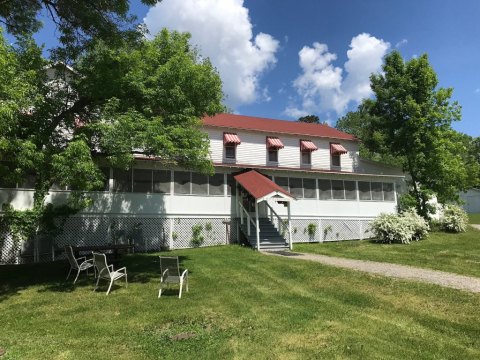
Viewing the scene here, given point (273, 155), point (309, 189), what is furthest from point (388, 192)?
point (273, 155)

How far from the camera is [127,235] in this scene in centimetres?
1941

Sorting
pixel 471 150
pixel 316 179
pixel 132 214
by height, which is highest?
pixel 471 150

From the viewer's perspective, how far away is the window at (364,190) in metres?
25.7

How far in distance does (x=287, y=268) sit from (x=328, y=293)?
139 inches

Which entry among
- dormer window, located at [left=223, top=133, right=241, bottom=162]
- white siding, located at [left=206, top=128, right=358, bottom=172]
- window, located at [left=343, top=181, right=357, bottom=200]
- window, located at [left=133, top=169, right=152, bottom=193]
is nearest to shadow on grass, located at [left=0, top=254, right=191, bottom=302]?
window, located at [left=133, top=169, right=152, bottom=193]

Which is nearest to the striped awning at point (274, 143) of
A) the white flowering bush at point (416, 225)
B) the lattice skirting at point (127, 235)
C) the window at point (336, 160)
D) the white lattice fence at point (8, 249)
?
the window at point (336, 160)

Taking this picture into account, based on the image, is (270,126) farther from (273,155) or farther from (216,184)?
(216,184)

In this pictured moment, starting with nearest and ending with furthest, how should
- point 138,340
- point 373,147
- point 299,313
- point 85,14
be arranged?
point 138,340, point 299,313, point 85,14, point 373,147

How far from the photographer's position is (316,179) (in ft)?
79.8

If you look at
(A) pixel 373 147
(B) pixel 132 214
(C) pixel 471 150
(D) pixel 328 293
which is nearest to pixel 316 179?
(A) pixel 373 147

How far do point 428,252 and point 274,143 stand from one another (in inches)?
477

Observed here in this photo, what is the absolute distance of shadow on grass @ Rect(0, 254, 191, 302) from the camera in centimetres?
1104

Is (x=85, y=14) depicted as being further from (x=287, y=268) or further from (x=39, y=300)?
(x=287, y=268)

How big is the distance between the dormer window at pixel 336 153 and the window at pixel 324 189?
13.1ft
